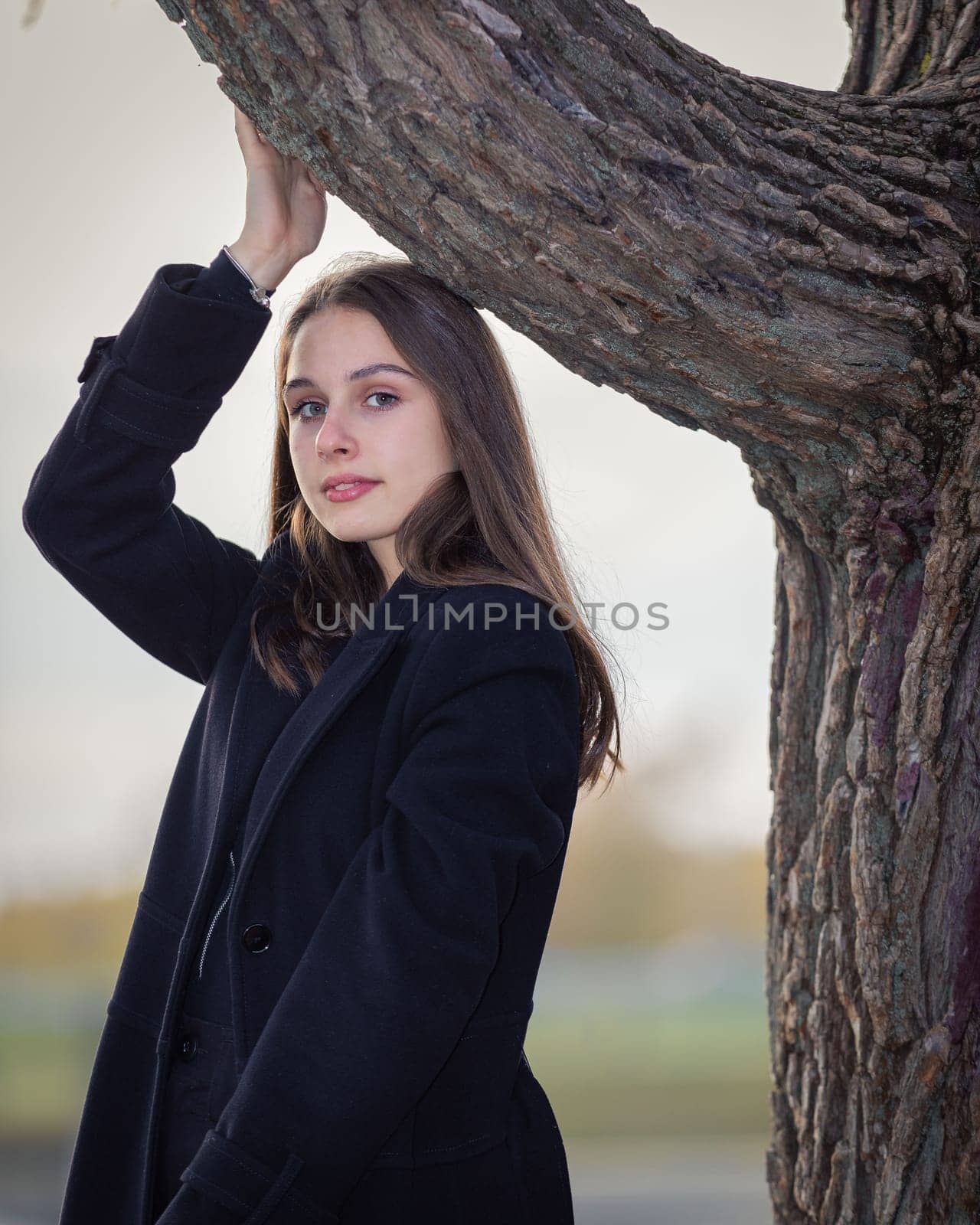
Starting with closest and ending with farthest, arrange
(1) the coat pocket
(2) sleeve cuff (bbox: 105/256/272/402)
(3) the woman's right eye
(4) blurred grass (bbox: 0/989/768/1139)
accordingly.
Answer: (1) the coat pocket, (2) sleeve cuff (bbox: 105/256/272/402), (3) the woman's right eye, (4) blurred grass (bbox: 0/989/768/1139)

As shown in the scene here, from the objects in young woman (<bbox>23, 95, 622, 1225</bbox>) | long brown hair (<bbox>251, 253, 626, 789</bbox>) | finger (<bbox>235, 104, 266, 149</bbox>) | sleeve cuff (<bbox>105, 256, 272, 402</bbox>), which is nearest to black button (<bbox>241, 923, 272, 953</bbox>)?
young woman (<bbox>23, 95, 622, 1225</bbox>)

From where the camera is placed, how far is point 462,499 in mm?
1411

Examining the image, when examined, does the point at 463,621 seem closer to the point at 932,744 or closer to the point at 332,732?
the point at 332,732

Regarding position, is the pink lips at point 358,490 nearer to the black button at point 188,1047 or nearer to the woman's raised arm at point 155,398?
the woman's raised arm at point 155,398

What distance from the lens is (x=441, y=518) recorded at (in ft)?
4.54

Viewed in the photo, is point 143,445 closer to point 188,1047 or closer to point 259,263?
point 259,263

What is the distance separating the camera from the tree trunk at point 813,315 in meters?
1.09

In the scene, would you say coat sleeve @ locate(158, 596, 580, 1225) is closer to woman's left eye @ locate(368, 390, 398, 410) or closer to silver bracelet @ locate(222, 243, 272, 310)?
woman's left eye @ locate(368, 390, 398, 410)

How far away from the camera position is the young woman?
1.08 metres

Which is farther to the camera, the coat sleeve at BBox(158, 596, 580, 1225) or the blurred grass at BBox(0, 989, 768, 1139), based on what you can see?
the blurred grass at BBox(0, 989, 768, 1139)

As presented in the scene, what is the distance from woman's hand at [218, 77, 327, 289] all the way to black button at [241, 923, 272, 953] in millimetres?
766

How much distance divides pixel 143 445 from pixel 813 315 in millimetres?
803

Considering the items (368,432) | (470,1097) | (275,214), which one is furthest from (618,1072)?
(275,214)

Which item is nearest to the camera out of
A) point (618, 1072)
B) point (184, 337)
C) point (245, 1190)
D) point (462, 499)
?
point (245, 1190)
